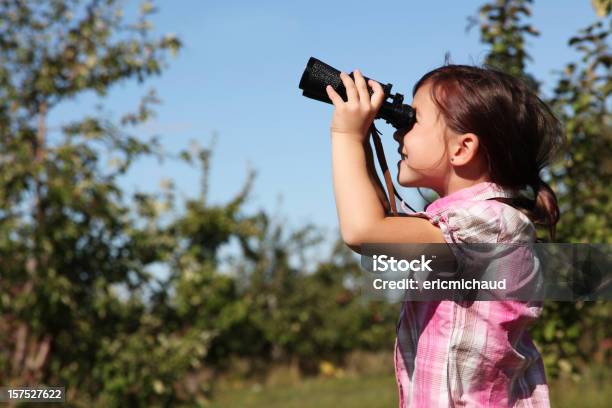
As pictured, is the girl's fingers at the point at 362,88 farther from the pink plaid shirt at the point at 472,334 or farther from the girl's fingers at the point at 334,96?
the pink plaid shirt at the point at 472,334

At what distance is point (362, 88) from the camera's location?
1752mm

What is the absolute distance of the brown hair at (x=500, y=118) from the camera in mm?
1805

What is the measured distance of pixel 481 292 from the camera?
173 cm

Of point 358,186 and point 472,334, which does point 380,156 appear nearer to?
point 358,186

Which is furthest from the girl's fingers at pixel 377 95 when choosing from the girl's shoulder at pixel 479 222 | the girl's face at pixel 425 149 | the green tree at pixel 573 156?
the green tree at pixel 573 156

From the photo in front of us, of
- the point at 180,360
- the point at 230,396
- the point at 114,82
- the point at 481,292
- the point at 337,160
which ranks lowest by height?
the point at 230,396

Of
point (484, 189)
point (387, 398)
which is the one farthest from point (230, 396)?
point (484, 189)

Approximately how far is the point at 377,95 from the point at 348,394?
10.2 meters

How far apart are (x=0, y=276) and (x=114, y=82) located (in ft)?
5.48

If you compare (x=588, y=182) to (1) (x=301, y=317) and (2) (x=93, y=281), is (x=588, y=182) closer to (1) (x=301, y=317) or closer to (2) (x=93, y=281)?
(2) (x=93, y=281)

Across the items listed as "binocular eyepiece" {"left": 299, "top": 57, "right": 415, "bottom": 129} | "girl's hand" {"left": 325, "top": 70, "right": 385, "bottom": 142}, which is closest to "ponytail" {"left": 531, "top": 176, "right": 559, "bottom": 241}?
"binocular eyepiece" {"left": 299, "top": 57, "right": 415, "bottom": 129}

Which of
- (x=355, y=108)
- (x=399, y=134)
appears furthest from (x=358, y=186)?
Result: (x=399, y=134)

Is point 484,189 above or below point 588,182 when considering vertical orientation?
below

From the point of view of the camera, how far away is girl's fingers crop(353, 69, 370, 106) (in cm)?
173
